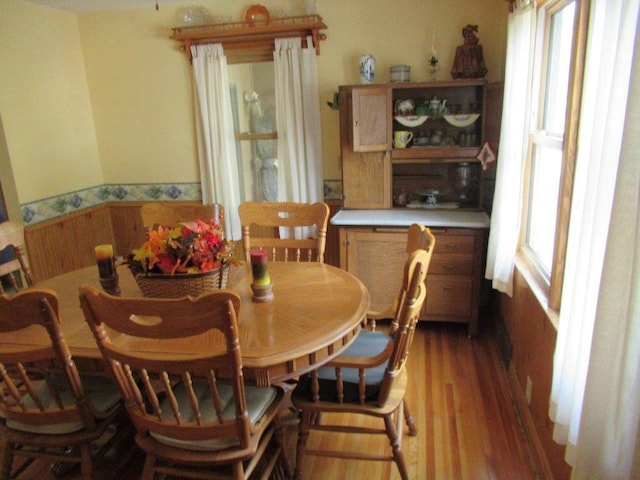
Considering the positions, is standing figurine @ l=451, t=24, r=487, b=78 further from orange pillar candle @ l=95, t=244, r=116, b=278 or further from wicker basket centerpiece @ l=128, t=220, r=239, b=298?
orange pillar candle @ l=95, t=244, r=116, b=278

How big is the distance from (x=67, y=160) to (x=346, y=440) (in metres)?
3.09

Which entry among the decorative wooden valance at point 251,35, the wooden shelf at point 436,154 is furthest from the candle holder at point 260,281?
the decorative wooden valance at point 251,35

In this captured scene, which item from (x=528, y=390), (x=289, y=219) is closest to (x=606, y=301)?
(x=528, y=390)

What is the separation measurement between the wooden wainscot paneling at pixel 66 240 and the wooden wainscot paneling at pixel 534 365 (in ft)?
10.8

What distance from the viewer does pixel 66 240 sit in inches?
144

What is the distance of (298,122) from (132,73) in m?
1.52

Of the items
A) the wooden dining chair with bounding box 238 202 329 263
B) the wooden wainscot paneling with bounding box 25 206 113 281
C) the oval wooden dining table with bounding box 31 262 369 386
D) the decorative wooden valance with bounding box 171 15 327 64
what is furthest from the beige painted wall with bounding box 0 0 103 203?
the wooden dining chair with bounding box 238 202 329 263

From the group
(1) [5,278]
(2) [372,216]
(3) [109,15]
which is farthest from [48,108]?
(2) [372,216]

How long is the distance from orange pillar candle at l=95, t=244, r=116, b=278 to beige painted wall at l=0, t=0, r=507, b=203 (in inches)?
70.1

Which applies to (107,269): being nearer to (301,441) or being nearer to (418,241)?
(301,441)

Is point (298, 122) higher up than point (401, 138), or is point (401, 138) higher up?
point (298, 122)

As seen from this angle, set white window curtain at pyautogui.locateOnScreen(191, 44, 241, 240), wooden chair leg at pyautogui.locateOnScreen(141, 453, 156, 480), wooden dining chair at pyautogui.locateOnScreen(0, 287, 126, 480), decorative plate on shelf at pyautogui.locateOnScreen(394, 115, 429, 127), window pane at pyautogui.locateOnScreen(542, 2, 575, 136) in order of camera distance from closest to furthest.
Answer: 1. wooden dining chair at pyautogui.locateOnScreen(0, 287, 126, 480)
2. wooden chair leg at pyautogui.locateOnScreen(141, 453, 156, 480)
3. window pane at pyautogui.locateOnScreen(542, 2, 575, 136)
4. decorative plate on shelf at pyautogui.locateOnScreen(394, 115, 429, 127)
5. white window curtain at pyautogui.locateOnScreen(191, 44, 241, 240)

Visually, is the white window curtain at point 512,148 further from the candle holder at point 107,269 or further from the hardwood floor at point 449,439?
the candle holder at point 107,269

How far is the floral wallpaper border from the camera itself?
3.55 metres
